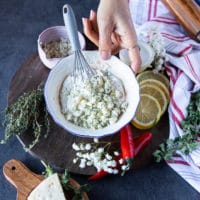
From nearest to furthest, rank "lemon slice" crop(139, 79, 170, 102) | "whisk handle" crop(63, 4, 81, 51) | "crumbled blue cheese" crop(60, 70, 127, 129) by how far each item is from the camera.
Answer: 1. "whisk handle" crop(63, 4, 81, 51)
2. "crumbled blue cheese" crop(60, 70, 127, 129)
3. "lemon slice" crop(139, 79, 170, 102)

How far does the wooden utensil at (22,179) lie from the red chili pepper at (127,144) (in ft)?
0.47

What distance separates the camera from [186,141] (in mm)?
973

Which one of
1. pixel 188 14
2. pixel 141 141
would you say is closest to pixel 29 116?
pixel 141 141

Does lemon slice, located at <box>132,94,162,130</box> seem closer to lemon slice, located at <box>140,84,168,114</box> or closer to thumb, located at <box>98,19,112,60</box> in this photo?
lemon slice, located at <box>140,84,168,114</box>

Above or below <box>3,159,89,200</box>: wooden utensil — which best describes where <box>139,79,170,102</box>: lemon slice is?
above

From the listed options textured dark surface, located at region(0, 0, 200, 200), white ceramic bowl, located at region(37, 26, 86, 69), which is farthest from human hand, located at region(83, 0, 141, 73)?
textured dark surface, located at region(0, 0, 200, 200)

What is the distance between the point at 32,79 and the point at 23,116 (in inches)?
5.7

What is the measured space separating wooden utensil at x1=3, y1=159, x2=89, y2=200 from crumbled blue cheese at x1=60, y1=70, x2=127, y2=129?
0.17m

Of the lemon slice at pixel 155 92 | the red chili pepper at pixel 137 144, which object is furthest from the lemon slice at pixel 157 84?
the red chili pepper at pixel 137 144

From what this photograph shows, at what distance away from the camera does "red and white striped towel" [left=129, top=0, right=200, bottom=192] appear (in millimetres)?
999

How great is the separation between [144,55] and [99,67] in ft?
0.48

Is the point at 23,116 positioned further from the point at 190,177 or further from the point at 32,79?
the point at 190,177

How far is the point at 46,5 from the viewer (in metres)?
1.59

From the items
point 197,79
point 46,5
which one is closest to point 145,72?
point 197,79
